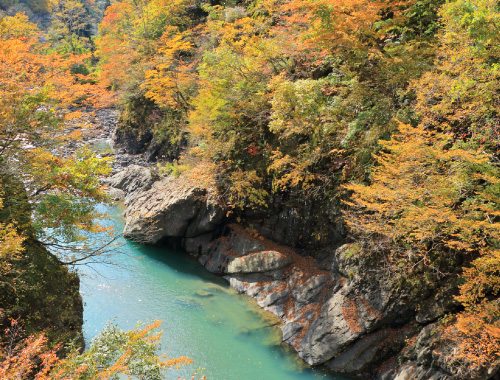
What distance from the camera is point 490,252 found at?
265 inches

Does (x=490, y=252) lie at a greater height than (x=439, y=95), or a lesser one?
lesser

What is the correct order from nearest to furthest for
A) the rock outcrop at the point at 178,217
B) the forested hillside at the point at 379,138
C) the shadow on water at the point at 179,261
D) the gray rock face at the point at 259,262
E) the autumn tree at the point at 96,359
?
the autumn tree at the point at 96,359 < the forested hillside at the point at 379,138 < the gray rock face at the point at 259,262 < the shadow on water at the point at 179,261 < the rock outcrop at the point at 178,217

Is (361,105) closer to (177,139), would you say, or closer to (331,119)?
(331,119)

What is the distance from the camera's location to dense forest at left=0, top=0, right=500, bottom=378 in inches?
290

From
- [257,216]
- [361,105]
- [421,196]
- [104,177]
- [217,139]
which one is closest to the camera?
[421,196]

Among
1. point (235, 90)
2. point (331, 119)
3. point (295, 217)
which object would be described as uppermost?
point (235, 90)

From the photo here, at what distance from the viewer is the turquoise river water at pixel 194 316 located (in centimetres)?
1002

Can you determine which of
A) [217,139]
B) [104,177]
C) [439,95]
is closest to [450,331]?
[439,95]

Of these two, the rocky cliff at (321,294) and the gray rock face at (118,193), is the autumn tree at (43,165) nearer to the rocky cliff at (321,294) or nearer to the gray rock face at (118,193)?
the rocky cliff at (321,294)

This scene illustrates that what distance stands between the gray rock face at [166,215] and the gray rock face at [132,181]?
3081 mm

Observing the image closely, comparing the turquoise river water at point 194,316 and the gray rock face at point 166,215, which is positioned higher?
the gray rock face at point 166,215

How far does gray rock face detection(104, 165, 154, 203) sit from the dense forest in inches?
143

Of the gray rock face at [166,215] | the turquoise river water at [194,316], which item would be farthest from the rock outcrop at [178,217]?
the turquoise river water at [194,316]

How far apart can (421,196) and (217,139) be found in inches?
412
